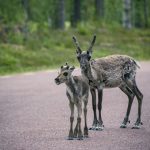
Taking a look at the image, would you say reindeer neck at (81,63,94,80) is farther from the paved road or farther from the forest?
the forest

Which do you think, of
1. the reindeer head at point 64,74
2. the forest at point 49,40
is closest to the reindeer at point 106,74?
the reindeer head at point 64,74

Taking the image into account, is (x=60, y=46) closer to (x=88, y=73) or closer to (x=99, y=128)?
(x=88, y=73)

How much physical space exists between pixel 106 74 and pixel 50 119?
1984 mm

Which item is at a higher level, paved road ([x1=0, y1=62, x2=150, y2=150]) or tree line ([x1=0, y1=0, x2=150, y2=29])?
tree line ([x1=0, y1=0, x2=150, y2=29])

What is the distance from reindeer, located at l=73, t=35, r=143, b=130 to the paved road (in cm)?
38

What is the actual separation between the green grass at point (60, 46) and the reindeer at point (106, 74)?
14393mm

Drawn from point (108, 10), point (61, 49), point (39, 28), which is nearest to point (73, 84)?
point (61, 49)

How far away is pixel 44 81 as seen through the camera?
84.1ft

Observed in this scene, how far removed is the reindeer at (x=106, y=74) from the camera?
1418 centimetres

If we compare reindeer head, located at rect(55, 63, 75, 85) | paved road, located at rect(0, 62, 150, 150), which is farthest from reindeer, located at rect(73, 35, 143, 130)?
reindeer head, located at rect(55, 63, 75, 85)

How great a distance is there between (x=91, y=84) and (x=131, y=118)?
1851 mm

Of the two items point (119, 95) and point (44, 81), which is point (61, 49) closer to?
point (44, 81)

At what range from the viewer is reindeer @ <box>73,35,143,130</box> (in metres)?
14.2

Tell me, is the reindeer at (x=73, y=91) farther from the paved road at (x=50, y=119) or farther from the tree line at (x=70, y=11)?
the tree line at (x=70, y=11)
